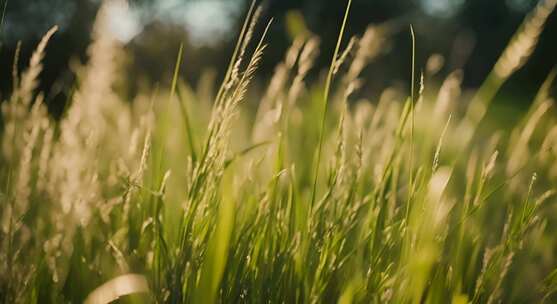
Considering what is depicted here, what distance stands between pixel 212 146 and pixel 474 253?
55cm

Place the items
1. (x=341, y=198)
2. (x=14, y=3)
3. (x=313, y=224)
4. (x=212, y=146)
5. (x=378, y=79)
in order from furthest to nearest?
(x=378, y=79) → (x=14, y=3) → (x=341, y=198) → (x=313, y=224) → (x=212, y=146)

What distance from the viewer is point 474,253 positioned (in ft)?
3.18

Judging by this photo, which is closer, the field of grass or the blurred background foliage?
the field of grass

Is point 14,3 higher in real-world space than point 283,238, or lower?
higher

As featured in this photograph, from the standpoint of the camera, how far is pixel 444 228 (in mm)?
956

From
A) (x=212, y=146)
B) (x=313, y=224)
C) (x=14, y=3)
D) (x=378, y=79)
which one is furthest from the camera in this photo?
(x=378, y=79)

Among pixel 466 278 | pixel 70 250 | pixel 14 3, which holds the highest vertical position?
pixel 14 3

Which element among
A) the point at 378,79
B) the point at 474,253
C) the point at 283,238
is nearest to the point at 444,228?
the point at 474,253

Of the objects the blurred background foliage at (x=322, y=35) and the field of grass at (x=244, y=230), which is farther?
the blurred background foliage at (x=322, y=35)

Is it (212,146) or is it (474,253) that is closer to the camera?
(212,146)

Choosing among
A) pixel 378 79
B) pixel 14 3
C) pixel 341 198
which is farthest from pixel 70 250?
pixel 378 79

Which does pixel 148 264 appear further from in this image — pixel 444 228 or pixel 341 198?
pixel 444 228

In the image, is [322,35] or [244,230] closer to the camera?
[244,230]

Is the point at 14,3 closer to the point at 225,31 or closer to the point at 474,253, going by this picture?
the point at 474,253
